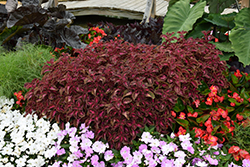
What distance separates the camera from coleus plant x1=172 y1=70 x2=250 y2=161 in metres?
1.93

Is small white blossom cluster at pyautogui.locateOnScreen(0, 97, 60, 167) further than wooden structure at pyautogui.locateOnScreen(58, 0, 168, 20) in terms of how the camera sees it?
No

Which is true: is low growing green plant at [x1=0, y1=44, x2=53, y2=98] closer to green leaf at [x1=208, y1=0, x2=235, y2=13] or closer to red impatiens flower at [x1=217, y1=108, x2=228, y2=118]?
red impatiens flower at [x1=217, y1=108, x2=228, y2=118]

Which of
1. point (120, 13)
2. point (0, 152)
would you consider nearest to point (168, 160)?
point (0, 152)

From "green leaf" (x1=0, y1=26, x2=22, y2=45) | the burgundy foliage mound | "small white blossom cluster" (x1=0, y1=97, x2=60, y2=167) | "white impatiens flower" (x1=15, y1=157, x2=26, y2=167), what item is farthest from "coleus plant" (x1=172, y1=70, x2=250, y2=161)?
"green leaf" (x1=0, y1=26, x2=22, y2=45)

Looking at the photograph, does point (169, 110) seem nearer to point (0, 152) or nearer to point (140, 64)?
point (140, 64)

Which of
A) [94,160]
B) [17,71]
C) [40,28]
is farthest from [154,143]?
[40,28]

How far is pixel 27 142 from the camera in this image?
6.36 ft

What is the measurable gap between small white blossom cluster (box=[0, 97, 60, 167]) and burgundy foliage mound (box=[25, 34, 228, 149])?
0.12m

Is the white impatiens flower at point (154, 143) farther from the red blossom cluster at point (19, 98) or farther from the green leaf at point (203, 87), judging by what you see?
the red blossom cluster at point (19, 98)

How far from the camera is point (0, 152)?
6.05 feet

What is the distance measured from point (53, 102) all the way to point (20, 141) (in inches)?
16.6

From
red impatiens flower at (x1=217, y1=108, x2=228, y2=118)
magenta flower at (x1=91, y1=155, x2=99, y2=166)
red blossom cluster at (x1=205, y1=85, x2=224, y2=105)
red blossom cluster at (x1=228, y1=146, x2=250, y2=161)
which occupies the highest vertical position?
red blossom cluster at (x1=205, y1=85, x2=224, y2=105)

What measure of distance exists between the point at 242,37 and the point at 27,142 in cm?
240

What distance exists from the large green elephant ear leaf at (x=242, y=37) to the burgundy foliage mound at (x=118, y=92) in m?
0.51
